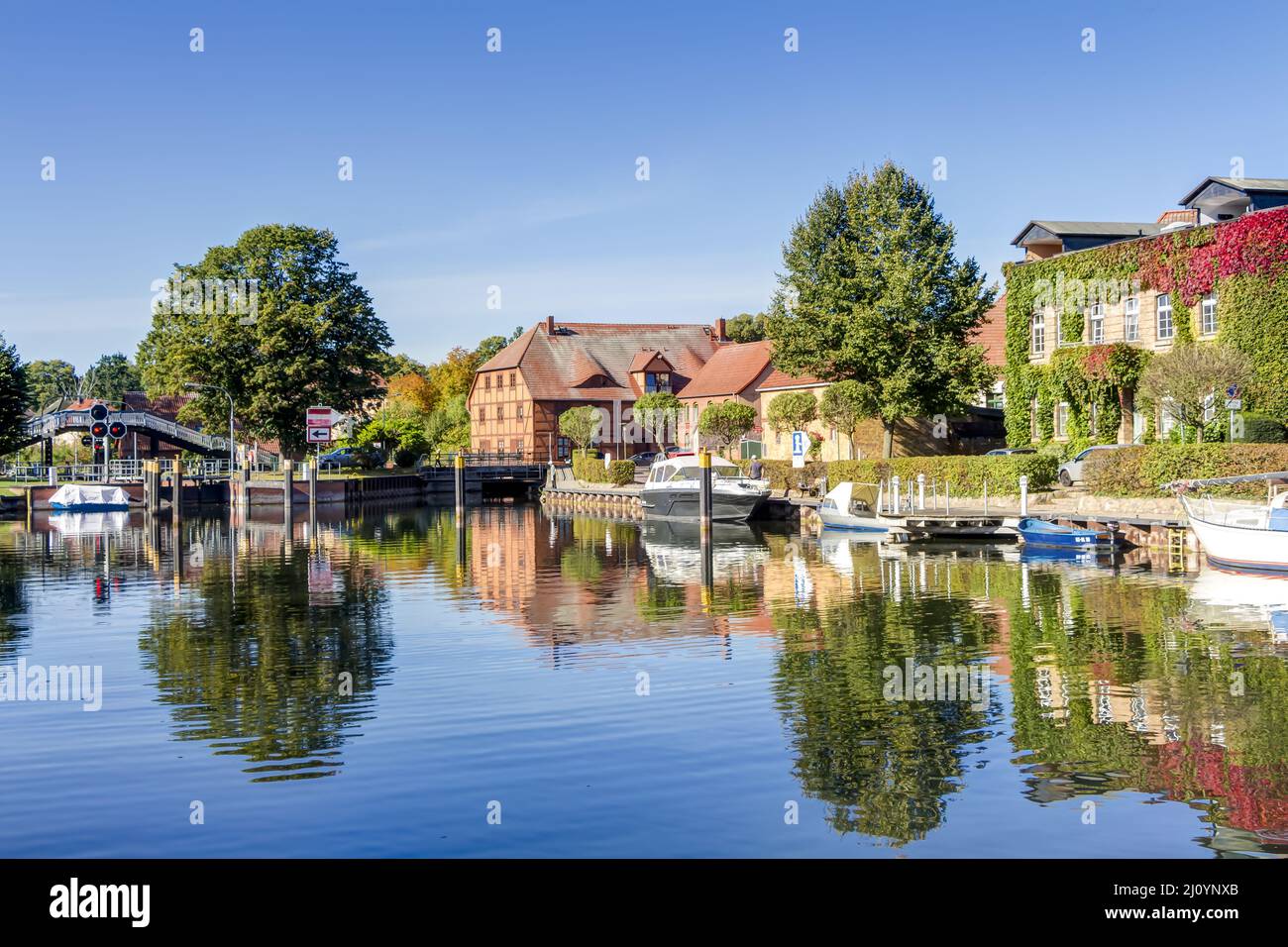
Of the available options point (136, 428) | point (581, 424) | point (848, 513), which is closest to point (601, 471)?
point (581, 424)

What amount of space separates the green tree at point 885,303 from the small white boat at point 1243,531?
970 inches

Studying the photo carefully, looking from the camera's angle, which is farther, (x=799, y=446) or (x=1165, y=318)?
(x=799, y=446)

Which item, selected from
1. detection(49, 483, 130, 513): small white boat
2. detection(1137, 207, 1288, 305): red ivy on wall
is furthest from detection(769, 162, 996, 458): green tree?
detection(49, 483, 130, 513): small white boat

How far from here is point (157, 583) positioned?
131 feet

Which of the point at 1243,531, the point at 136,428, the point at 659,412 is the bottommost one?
the point at 1243,531

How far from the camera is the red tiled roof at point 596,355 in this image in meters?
117

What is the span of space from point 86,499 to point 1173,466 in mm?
65080

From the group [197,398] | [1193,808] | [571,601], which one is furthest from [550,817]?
[197,398]

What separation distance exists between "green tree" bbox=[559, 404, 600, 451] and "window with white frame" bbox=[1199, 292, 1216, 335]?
5826 centimetres

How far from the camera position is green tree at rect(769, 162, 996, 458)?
2464 inches

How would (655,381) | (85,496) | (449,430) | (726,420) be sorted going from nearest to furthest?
(85,496)
(726,420)
(655,381)
(449,430)

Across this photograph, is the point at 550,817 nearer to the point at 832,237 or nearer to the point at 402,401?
the point at 832,237

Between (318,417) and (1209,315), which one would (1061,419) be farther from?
(318,417)

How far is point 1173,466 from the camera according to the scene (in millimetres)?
45344
